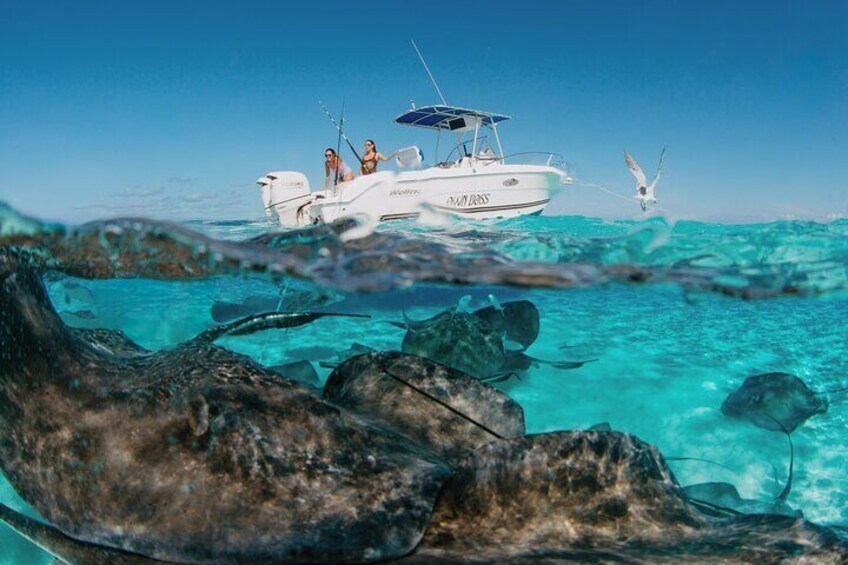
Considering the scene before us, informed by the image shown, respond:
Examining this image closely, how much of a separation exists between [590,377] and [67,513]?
1178 cm

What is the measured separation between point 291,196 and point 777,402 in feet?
43.1

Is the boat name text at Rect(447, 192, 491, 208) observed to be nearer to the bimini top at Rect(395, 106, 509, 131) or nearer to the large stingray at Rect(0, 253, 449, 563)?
the bimini top at Rect(395, 106, 509, 131)

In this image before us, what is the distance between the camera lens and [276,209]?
51.9ft

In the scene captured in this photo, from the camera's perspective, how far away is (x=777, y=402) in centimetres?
958

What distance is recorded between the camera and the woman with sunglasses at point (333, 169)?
17406 mm

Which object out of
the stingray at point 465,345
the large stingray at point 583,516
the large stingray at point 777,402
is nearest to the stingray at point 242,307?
the stingray at point 465,345

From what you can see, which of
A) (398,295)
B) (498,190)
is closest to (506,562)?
(398,295)

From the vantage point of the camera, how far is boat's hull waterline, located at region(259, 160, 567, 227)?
17.0 metres

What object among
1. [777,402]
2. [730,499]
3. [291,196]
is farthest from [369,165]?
[730,499]

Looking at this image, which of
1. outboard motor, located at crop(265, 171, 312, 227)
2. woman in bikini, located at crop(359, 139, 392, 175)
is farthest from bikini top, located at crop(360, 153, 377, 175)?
outboard motor, located at crop(265, 171, 312, 227)

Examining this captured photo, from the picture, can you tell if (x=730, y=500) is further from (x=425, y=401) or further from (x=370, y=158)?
(x=370, y=158)

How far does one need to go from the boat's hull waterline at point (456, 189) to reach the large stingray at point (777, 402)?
1012 cm

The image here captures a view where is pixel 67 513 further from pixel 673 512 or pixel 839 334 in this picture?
pixel 839 334

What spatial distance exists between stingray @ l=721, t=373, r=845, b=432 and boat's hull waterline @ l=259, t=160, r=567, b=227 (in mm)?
→ 10116
